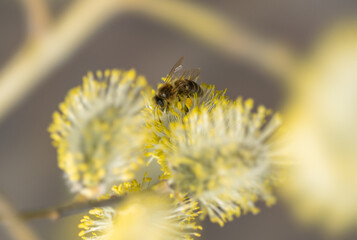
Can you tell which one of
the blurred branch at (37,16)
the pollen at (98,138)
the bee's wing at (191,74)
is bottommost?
the pollen at (98,138)

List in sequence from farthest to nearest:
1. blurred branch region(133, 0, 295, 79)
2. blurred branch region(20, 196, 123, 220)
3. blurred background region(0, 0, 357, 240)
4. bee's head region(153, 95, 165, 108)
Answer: blurred branch region(133, 0, 295, 79) < blurred background region(0, 0, 357, 240) < bee's head region(153, 95, 165, 108) < blurred branch region(20, 196, 123, 220)

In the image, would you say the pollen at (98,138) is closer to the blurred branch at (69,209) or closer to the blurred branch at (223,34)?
the blurred branch at (69,209)

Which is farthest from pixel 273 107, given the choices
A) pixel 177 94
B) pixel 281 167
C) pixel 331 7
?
pixel 281 167

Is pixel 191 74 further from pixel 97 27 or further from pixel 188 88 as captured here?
pixel 97 27

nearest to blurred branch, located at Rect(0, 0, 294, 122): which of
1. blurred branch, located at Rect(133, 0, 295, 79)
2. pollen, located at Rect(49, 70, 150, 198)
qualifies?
blurred branch, located at Rect(133, 0, 295, 79)

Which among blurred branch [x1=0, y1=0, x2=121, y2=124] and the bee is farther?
blurred branch [x1=0, y1=0, x2=121, y2=124]

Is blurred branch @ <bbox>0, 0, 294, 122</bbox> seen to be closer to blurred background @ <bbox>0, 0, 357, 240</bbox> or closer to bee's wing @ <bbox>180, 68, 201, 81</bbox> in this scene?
blurred background @ <bbox>0, 0, 357, 240</bbox>

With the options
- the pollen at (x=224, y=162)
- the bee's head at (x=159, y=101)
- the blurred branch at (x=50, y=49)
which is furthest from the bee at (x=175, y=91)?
the blurred branch at (x=50, y=49)

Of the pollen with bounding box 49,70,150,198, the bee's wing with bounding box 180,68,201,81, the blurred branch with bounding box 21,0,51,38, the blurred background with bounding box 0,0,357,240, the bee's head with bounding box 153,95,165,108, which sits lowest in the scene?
the pollen with bounding box 49,70,150,198
